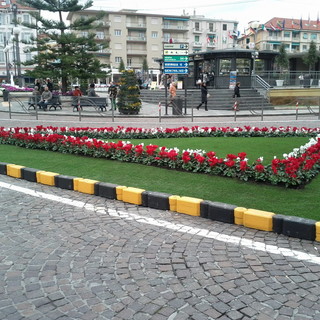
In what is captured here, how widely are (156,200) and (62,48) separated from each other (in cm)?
2627

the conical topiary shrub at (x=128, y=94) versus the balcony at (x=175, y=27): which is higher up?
the balcony at (x=175, y=27)

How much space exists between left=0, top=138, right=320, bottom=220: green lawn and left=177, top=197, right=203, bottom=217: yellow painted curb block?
34cm

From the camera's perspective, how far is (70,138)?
10094 millimetres

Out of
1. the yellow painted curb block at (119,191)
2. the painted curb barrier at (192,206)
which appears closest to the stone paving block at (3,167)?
the painted curb barrier at (192,206)

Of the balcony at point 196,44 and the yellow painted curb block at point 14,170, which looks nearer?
the yellow painted curb block at point 14,170

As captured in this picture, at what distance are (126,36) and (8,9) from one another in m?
23.3

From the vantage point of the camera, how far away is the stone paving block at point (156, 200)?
19.5 ft

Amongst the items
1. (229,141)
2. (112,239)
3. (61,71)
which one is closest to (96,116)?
(61,71)

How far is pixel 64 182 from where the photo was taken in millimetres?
7258

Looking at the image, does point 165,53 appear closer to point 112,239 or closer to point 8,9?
point 112,239

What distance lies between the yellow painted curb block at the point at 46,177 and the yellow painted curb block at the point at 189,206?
2948 millimetres

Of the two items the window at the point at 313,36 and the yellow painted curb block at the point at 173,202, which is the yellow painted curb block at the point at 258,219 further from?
the window at the point at 313,36

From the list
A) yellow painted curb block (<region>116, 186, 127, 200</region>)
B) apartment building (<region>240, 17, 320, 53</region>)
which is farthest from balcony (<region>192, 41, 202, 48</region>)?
yellow painted curb block (<region>116, 186, 127, 200</region>)

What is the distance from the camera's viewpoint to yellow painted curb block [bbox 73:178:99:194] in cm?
683
